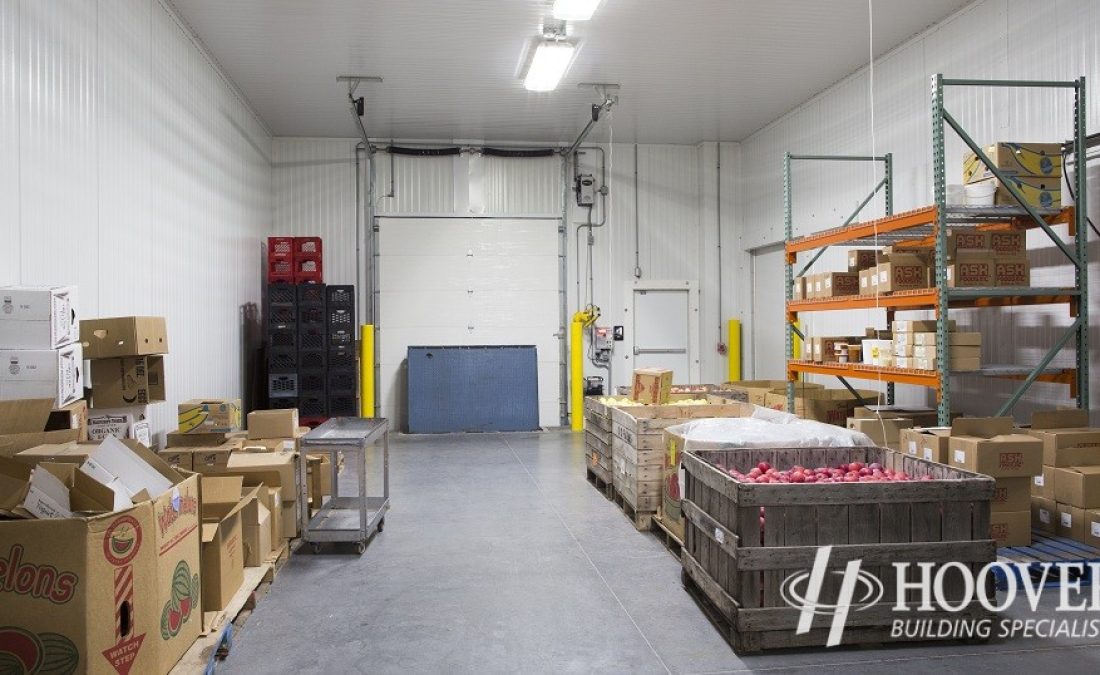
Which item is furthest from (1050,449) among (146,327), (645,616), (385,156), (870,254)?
(385,156)

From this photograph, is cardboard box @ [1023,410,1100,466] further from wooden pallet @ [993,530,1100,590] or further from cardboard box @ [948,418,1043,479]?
wooden pallet @ [993,530,1100,590]

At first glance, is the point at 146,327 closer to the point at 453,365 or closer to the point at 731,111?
the point at 453,365

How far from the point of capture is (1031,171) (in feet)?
16.4

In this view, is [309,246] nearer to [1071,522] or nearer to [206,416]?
[206,416]

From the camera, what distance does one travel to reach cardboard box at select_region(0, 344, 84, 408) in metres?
3.45

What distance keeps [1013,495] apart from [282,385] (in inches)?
318

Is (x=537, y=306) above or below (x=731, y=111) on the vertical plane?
below

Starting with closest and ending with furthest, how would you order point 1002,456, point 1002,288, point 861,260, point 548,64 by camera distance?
1. point 1002,456
2. point 1002,288
3. point 861,260
4. point 548,64

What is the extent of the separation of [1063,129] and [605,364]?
685 centimetres

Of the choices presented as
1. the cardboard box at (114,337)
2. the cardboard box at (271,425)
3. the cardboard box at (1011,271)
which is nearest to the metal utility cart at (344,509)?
the cardboard box at (271,425)

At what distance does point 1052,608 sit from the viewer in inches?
147

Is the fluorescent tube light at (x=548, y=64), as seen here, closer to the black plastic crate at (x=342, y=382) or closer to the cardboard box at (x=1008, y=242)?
the cardboard box at (x=1008, y=242)

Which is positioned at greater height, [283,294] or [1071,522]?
[283,294]

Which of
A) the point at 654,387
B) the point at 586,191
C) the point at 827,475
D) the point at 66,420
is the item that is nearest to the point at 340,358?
the point at 586,191
